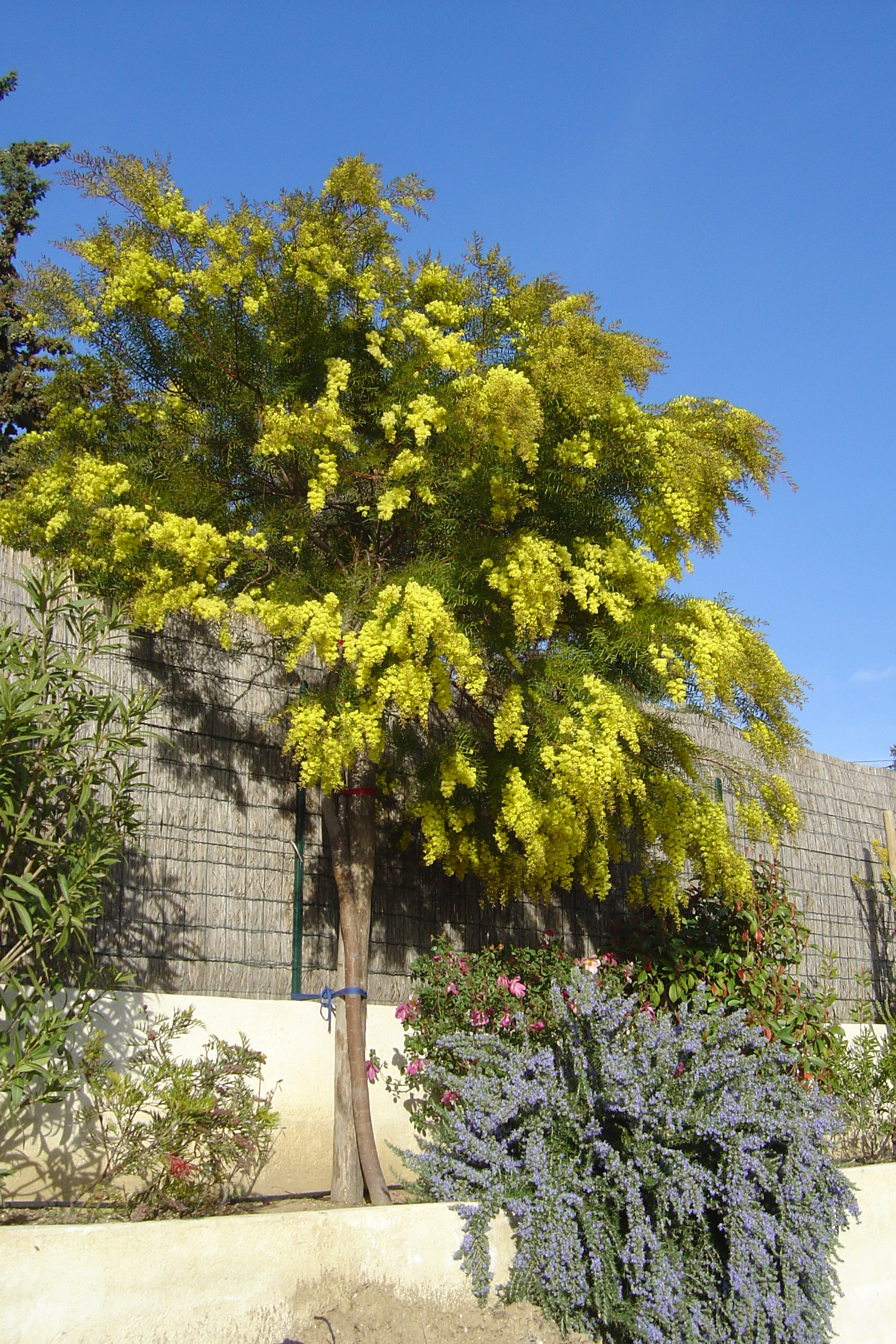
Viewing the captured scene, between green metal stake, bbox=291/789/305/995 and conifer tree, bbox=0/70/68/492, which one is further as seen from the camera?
conifer tree, bbox=0/70/68/492

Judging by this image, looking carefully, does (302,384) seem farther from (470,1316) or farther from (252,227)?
(470,1316)

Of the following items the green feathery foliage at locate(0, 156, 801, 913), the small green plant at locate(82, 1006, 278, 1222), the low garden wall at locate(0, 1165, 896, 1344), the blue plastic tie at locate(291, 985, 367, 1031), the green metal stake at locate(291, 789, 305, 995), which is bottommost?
the low garden wall at locate(0, 1165, 896, 1344)

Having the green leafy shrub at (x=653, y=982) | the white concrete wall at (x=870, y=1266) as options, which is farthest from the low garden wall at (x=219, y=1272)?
the white concrete wall at (x=870, y=1266)

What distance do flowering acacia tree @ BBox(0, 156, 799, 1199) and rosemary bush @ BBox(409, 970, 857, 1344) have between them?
831mm

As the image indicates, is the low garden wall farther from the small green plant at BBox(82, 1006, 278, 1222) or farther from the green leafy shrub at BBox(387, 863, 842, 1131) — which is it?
the green leafy shrub at BBox(387, 863, 842, 1131)

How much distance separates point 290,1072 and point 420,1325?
62.6 inches

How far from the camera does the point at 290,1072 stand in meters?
5.25

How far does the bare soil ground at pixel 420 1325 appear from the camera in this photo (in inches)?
144

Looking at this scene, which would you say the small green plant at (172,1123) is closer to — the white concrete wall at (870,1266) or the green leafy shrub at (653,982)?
the green leafy shrub at (653,982)

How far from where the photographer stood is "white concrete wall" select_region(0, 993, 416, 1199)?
4672mm

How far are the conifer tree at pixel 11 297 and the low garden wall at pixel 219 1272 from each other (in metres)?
7.26

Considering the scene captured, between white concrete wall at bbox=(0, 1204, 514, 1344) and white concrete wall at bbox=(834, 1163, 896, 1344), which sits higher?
white concrete wall at bbox=(0, 1204, 514, 1344)

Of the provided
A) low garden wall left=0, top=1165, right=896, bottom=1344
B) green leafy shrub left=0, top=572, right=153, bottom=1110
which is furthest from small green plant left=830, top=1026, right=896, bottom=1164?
green leafy shrub left=0, top=572, right=153, bottom=1110

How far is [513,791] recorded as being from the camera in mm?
5039
